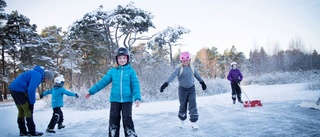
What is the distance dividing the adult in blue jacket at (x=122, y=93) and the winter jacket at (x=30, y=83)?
1597mm

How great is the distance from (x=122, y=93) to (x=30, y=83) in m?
2.25

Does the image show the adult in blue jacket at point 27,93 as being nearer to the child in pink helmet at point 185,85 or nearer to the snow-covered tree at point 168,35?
the child in pink helmet at point 185,85

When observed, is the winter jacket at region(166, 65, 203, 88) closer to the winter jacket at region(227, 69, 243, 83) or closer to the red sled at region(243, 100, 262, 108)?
the red sled at region(243, 100, 262, 108)

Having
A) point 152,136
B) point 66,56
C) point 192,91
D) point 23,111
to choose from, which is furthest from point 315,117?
point 66,56

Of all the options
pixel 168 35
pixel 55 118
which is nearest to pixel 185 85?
pixel 55 118

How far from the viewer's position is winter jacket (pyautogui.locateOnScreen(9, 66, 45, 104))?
4.55 m

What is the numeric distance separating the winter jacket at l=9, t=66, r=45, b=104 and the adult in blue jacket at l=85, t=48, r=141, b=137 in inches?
62.9

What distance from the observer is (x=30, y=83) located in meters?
4.57

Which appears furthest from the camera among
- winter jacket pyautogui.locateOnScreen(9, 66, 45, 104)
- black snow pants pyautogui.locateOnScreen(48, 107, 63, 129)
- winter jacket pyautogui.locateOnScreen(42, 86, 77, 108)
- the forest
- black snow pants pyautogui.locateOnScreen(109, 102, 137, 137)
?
the forest

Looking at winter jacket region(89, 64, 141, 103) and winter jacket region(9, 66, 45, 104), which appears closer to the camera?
winter jacket region(89, 64, 141, 103)

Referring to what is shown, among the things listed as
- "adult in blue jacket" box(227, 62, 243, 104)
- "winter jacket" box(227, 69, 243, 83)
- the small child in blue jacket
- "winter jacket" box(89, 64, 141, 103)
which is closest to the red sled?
"adult in blue jacket" box(227, 62, 243, 104)

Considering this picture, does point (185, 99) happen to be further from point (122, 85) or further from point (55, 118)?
point (55, 118)

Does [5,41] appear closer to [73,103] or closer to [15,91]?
[73,103]

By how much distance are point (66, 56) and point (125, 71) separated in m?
32.4
